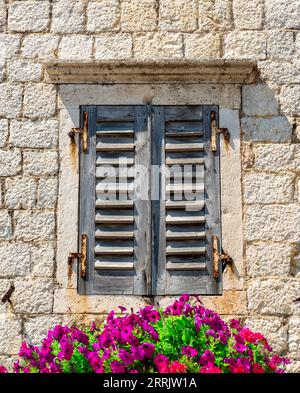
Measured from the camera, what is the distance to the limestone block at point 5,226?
4.79m

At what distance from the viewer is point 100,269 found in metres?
4.73

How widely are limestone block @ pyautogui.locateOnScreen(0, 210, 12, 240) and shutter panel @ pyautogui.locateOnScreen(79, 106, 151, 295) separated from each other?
0.54 meters

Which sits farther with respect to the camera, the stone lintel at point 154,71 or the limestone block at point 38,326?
the stone lintel at point 154,71

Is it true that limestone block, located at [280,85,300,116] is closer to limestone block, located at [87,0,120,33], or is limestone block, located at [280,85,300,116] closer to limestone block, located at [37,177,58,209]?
limestone block, located at [87,0,120,33]

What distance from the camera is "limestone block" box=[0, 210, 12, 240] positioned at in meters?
4.79

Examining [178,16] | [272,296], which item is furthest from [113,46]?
[272,296]

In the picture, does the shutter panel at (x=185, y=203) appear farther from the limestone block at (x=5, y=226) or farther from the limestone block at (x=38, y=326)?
the limestone block at (x=5, y=226)

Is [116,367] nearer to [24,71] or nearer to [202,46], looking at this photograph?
[24,71]

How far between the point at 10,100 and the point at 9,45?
467 mm

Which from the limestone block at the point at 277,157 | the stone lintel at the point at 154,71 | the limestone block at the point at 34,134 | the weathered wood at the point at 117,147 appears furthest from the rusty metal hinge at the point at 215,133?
the limestone block at the point at 34,134

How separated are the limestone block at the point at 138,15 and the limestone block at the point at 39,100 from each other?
0.77m

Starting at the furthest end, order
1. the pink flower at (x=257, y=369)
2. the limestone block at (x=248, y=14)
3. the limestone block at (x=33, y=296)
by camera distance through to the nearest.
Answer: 1. the limestone block at (x=248, y=14)
2. the limestone block at (x=33, y=296)
3. the pink flower at (x=257, y=369)

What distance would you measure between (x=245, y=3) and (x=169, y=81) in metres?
0.90
